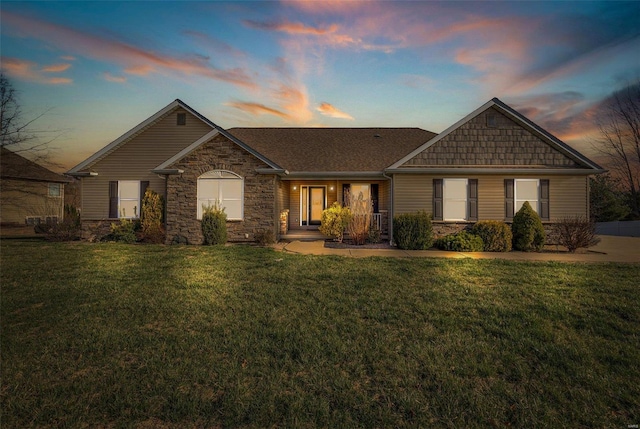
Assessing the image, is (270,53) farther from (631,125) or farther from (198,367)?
(631,125)

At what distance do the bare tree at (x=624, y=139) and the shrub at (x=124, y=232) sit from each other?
1355 inches

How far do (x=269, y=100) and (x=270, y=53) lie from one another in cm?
623

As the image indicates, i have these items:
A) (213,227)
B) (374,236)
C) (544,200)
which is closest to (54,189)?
(213,227)

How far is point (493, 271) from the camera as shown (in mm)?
8133

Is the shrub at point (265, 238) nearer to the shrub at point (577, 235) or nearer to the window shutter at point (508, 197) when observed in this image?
the window shutter at point (508, 197)

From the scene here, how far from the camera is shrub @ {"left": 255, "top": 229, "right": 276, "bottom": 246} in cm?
1319

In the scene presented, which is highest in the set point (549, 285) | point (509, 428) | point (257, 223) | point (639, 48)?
point (639, 48)

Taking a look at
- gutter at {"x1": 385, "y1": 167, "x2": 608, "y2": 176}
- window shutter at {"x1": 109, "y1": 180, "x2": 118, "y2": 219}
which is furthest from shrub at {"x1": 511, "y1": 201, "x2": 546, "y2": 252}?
window shutter at {"x1": 109, "y1": 180, "x2": 118, "y2": 219}

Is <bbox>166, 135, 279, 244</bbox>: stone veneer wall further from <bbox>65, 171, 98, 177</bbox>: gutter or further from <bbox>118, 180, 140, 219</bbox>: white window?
<bbox>65, 171, 98, 177</bbox>: gutter

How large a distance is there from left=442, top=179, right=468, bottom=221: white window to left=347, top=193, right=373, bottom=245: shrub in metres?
3.32

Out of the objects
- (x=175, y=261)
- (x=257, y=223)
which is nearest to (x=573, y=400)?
(x=175, y=261)

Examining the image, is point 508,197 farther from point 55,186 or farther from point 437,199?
point 55,186

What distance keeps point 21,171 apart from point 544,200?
121ft

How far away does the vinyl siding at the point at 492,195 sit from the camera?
13695 mm
